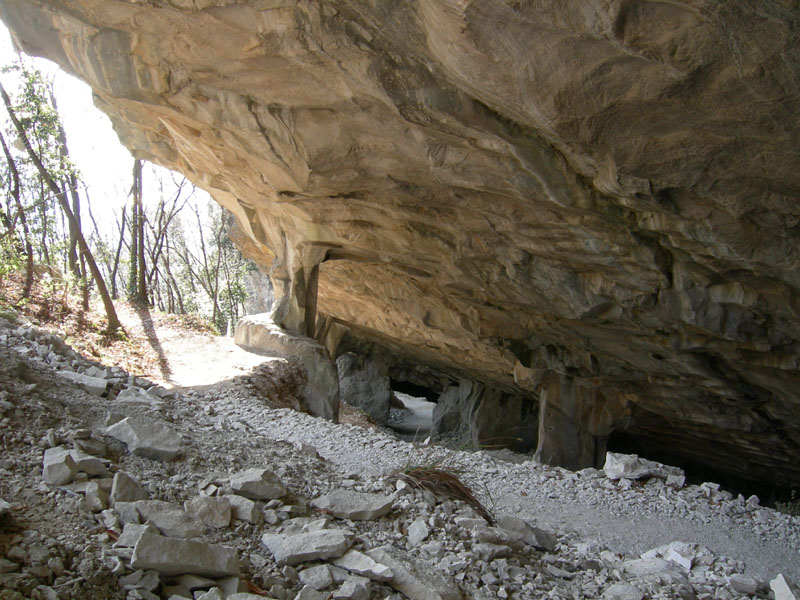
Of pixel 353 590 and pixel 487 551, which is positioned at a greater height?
pixel 353 590

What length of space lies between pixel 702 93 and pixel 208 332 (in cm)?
1028

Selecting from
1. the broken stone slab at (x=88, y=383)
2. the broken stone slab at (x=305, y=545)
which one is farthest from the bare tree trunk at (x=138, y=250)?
the broken stone slab at (x=305, y=545)

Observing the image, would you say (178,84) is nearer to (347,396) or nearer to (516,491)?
(516,491)

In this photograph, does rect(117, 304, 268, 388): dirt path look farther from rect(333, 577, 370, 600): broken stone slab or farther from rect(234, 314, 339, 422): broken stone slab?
rect(333, 577, 370, 600): broken stone slab

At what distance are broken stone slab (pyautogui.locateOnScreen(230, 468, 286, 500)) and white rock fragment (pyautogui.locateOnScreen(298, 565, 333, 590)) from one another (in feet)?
2.39

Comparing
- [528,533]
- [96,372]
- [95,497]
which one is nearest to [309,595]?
[95,497]

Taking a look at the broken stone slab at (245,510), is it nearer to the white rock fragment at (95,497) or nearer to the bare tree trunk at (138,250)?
the white rock fragment at (95,497)

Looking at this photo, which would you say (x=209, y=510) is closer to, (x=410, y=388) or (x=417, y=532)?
(x=417, y=532)

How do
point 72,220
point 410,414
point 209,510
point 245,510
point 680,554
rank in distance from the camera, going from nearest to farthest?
point 209,510 < point 245,510 < point 680,554 < point 72,220 < point 410,414

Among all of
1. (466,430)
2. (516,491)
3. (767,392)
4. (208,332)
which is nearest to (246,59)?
(516,491)

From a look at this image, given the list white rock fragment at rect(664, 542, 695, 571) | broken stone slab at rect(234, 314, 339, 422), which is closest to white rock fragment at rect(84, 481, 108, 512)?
white rock fragment at rect(664, 542, 695, 571)

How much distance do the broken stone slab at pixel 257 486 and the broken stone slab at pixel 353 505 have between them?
26 cm

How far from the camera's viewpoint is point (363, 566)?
2924mm

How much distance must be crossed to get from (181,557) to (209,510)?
1.98 ft
